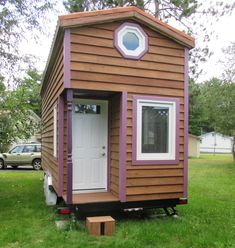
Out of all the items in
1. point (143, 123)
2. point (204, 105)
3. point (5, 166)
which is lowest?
point (5, 166)

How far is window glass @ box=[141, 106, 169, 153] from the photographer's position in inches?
273

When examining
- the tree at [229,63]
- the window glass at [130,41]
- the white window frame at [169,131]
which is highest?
the tree at [229,63]

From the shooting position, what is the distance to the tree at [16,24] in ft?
32.8

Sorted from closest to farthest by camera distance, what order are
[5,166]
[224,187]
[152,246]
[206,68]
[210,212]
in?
[152,246]
[210,212]
[224,187]
[206,68]
[5,166]

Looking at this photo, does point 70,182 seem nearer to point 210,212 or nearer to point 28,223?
point 28,223

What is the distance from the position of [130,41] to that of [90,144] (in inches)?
95.3

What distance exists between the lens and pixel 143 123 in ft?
22.7

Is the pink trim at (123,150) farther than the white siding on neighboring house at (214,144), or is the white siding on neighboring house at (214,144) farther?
the white siding on neighboring house at (214,144)

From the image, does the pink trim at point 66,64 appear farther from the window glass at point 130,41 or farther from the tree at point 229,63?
the tree at point 229,63

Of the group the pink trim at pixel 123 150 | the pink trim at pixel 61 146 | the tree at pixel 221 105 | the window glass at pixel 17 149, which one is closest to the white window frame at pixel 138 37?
the pink trim at pixel 123 150

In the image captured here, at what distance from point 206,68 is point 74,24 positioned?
14.2m

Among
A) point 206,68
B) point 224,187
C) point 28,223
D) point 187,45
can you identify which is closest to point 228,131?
point 206,68

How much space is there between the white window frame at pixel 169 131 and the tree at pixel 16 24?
209 inches

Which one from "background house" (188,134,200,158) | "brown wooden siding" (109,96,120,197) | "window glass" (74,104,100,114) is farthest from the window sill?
"background house" (188,134,200,158)
